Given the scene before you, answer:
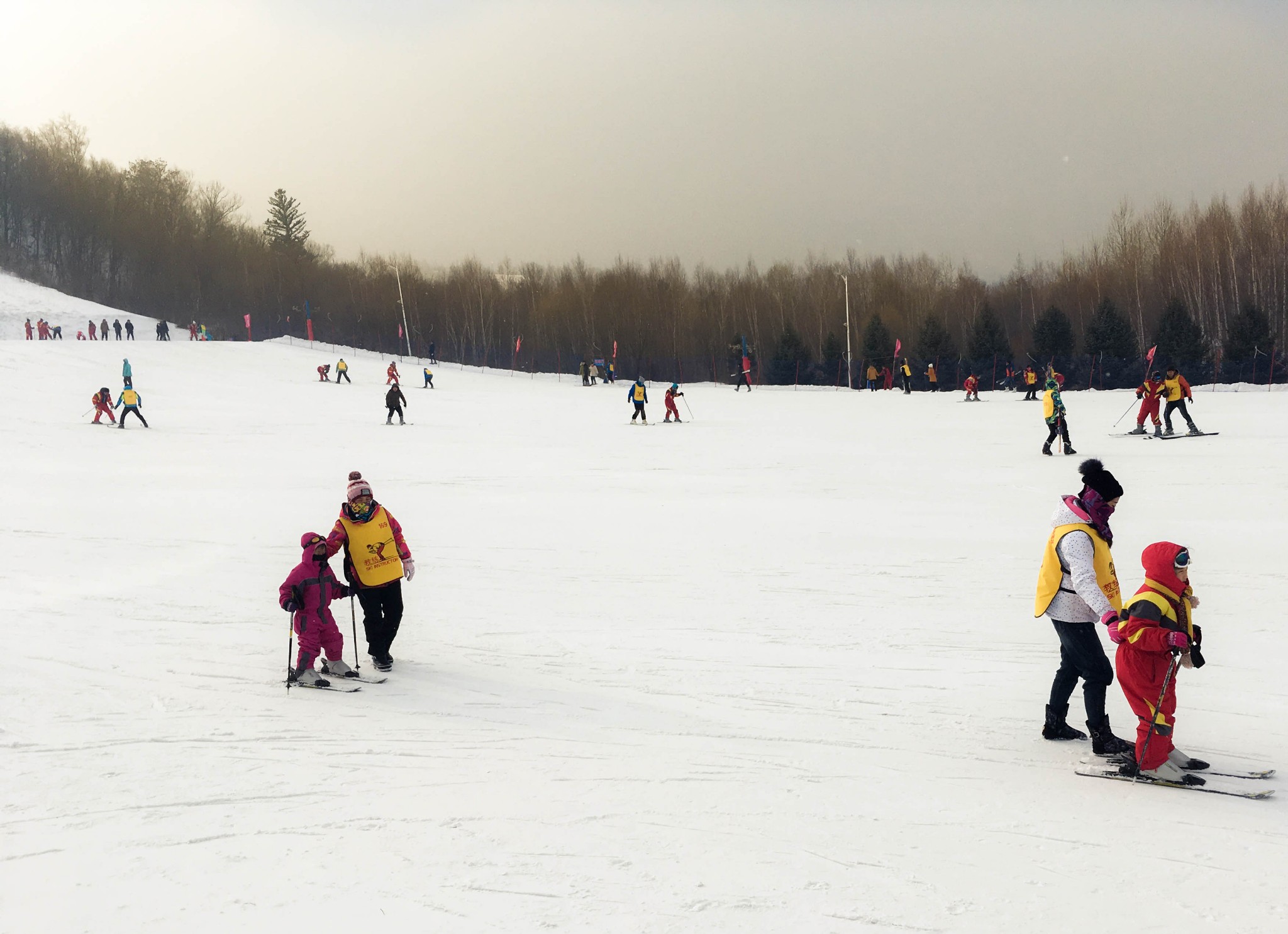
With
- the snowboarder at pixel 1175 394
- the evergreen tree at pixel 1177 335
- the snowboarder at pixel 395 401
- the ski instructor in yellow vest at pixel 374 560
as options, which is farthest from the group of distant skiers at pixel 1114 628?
the evergreen tree at pixel 1177 335

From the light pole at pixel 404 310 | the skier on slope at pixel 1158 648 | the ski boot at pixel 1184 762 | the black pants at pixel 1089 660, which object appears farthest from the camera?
the light pole at pixel 404 310

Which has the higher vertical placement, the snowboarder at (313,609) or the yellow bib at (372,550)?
the yellow bib at (372,550)

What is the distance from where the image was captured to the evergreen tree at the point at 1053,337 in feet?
161

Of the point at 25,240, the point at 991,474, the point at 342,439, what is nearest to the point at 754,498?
the point at 991,474

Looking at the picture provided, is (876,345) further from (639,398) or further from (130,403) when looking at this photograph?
(130,403)

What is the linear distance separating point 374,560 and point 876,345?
2001 inches

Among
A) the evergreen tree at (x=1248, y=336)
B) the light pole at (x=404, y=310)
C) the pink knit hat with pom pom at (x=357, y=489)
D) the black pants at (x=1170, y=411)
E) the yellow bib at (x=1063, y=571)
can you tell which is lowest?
the yellow bib at (x=1063, y=571)

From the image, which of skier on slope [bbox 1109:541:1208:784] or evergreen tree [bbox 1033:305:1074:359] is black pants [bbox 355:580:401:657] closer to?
skier on slope [bbox 1109:541:1208:784]

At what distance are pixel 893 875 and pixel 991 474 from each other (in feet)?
39.7

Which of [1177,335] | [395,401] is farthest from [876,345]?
[395,401]

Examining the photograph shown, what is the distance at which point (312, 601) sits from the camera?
6.29 m

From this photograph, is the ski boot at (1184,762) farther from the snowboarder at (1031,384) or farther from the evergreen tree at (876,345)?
the evergreen tree at (876,345)

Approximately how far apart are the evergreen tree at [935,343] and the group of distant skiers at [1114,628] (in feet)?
159

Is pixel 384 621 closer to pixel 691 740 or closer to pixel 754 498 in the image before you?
pixel 691 740
